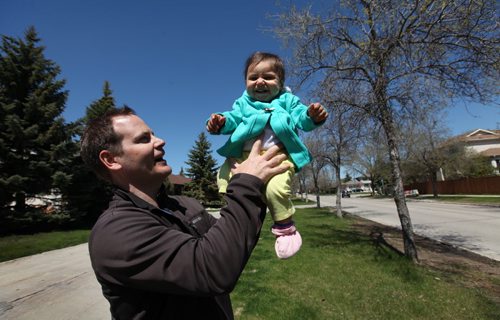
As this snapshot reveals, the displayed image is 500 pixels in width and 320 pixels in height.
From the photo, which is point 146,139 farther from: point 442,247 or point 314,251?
point 442,247

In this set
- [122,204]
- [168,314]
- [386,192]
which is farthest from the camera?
[386,192]

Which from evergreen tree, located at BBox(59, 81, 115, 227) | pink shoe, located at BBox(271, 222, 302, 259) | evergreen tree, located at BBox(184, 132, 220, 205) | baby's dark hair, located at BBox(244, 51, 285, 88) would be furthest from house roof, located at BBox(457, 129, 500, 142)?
pink shoe, located at BBox(271, 222, 302, 259)

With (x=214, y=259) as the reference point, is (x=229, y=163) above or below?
above

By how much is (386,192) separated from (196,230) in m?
69.8

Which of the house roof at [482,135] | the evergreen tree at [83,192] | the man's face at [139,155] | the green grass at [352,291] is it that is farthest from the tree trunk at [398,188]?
the house roof at [482,135]

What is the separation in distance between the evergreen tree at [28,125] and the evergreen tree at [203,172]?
20495 millimetres

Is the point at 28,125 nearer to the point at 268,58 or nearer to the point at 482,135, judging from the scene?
the point at 268,58

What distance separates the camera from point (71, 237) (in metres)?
14.6

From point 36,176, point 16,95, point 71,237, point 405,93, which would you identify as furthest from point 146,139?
point 16,95

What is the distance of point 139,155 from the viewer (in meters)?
1.73

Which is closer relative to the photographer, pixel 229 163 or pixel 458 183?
pixel 229 163

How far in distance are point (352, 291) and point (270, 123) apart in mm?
5226

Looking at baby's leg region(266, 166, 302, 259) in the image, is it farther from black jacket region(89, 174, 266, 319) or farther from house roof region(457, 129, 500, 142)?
house roof region(457, 129, 500, 142)

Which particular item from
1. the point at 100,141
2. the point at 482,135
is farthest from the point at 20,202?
the point at 482,135
